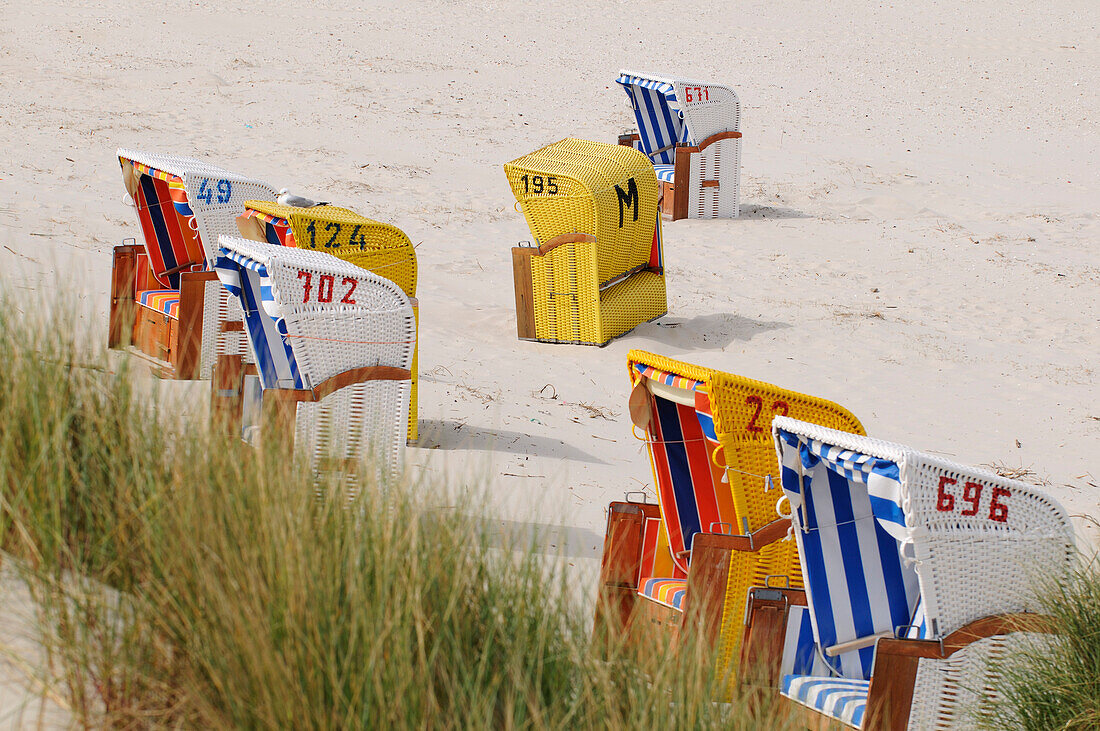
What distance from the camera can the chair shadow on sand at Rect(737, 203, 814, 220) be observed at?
1177cm

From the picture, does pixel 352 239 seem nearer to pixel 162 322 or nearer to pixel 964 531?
pixel 162 322

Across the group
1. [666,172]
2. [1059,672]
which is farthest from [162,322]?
[666,172]

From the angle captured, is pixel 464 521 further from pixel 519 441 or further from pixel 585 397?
pixel 585 397

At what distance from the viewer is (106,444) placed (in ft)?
8.31

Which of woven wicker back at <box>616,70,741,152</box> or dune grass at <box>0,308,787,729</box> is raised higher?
woven wicker back at <box>616,70,741,152</box>

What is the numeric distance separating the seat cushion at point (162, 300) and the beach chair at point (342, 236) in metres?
0.77

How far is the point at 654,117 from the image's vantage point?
447 inches

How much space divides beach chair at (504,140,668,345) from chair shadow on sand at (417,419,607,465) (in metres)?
1.95

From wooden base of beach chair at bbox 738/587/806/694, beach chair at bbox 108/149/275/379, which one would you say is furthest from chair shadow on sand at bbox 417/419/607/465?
wooden base of beach chair at bbox 738/587/806/694

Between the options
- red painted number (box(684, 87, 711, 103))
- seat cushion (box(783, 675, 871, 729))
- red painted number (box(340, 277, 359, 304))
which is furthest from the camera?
red painted number (box(684, 87, 711, 103))

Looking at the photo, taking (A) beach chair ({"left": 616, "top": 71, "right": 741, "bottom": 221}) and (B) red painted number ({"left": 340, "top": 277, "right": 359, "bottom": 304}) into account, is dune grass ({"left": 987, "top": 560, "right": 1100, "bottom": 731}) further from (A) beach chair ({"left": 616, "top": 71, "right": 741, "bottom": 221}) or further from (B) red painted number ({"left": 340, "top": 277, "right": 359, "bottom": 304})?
(A) beach chair ({"left": 616, "top": 71, "right": 741, "bottom": 221})

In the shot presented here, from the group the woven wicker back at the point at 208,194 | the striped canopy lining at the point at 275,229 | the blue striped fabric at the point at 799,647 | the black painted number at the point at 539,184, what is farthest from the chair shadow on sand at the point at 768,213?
the blue striped fabric at the point at 799,647

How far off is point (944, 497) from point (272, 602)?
166 centimetres

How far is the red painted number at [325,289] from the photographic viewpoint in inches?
159
